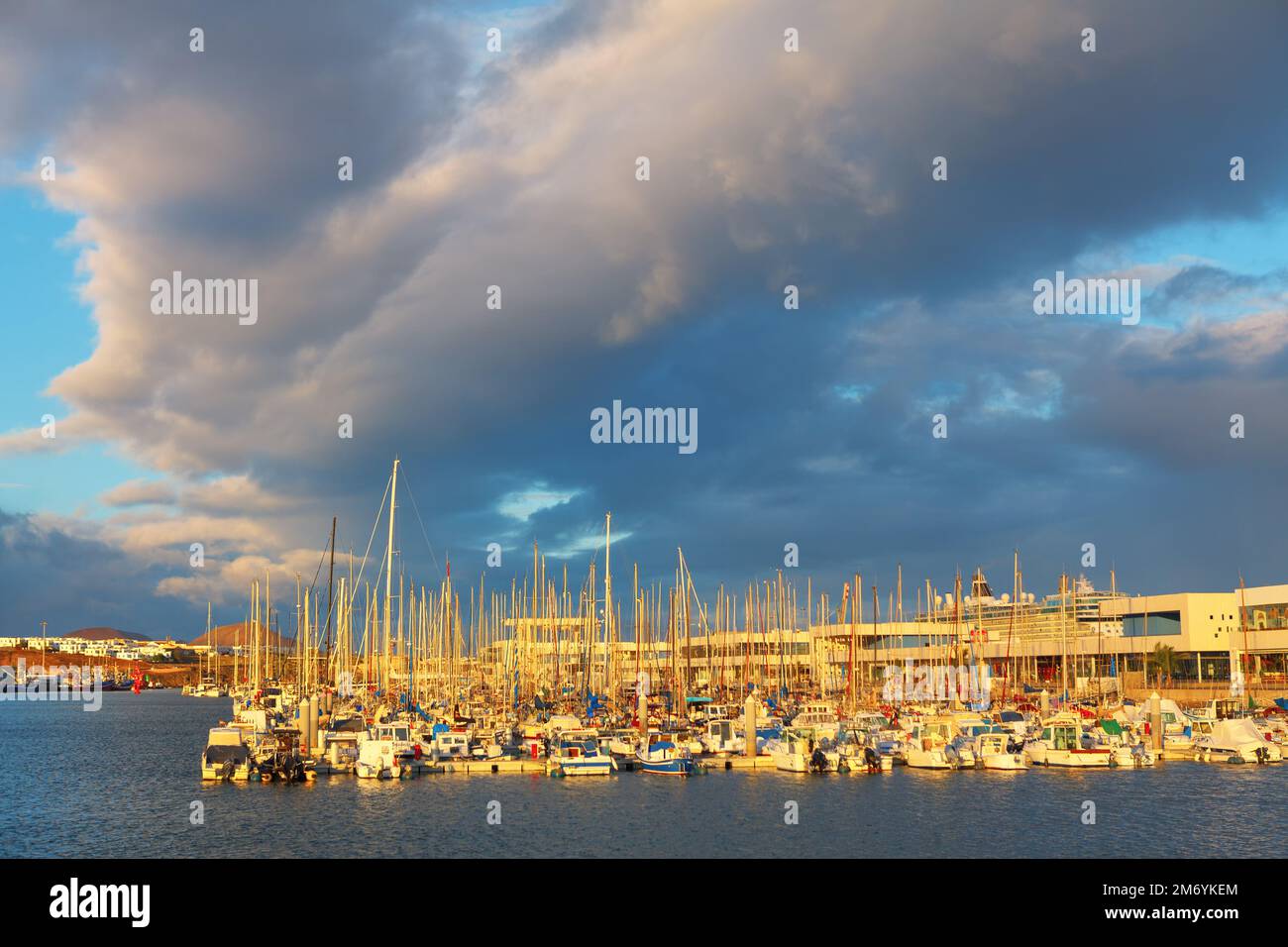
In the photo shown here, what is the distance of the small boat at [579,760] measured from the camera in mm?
67875

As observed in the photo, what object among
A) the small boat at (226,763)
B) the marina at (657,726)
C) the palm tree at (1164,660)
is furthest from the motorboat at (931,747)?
the palm tree at (1164,660)

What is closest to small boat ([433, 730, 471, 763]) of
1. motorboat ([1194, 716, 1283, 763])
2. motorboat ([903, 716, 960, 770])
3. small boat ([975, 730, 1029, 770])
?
motorboat ([903, 716, 960, 770])

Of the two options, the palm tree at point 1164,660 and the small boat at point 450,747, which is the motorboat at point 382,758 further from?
the palm tree at point 1164,660

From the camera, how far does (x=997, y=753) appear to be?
7312cm

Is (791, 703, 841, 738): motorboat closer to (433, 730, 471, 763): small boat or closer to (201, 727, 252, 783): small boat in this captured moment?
(433, 730, 471, 763): small boat

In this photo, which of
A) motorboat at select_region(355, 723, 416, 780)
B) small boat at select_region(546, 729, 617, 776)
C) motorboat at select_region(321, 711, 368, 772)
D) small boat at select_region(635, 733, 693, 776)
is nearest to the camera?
motorboat at select_region(355, 723, 416, 780)

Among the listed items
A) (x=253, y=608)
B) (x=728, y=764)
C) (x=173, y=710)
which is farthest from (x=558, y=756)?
(x=173, y=710)

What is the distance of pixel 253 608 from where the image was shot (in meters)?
171

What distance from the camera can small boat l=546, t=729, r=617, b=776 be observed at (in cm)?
6788

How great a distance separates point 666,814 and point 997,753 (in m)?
29.8

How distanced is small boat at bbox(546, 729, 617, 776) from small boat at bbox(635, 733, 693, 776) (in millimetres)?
2170
